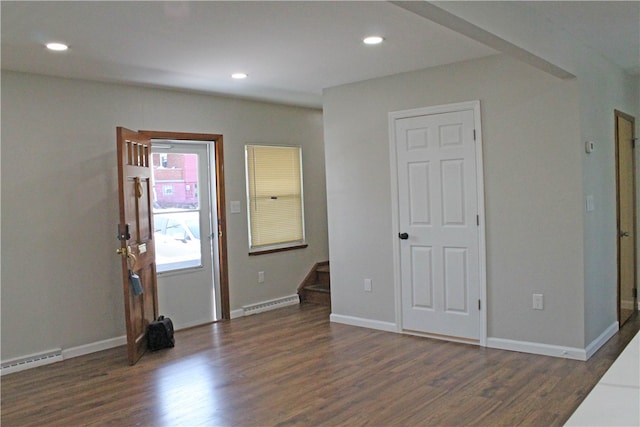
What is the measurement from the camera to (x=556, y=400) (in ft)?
11.0

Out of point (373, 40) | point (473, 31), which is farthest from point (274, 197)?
point (473, 31)

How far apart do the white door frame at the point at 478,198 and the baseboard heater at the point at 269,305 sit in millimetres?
1736

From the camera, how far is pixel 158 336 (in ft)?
15.6

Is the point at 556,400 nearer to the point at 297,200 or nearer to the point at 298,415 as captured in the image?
the point at 298,415

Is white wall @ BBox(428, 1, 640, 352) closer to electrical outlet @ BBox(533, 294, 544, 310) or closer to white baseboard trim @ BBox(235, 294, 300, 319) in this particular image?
electrical outlet @ BBox(533, 294, 544, 310)

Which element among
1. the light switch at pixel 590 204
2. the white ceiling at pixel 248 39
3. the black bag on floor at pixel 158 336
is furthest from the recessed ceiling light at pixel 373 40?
the black bag on floor at pixel 158 336

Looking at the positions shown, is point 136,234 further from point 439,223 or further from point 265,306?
point 439,223

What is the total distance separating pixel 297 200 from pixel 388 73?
230cm

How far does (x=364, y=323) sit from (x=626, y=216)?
269 cm

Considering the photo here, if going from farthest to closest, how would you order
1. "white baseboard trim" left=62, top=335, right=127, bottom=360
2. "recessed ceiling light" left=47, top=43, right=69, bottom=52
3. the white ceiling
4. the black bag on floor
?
the black bag on floor
"white baseboard trim" left=62, top=335, right=127, bottom=360
"recessed ceiling light" left=47, top=43, right=69, bottom=52
the white ceiling

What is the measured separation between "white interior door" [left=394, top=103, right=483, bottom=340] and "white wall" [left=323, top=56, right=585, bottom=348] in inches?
5.4

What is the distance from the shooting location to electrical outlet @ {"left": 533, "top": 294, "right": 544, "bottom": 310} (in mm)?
4230

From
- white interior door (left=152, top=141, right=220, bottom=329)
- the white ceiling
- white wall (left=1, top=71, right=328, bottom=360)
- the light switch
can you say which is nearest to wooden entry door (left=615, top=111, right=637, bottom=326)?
the white ceiling

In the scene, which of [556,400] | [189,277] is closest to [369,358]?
[556,400]
